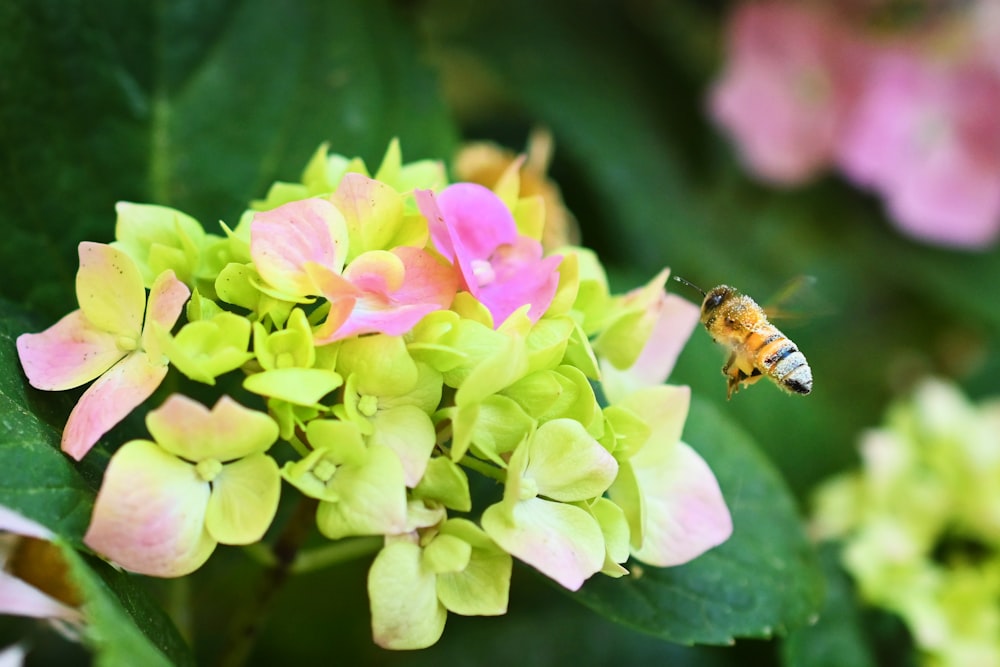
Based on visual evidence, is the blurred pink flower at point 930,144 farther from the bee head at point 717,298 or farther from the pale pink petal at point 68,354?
the pale pink petal at point 68,354

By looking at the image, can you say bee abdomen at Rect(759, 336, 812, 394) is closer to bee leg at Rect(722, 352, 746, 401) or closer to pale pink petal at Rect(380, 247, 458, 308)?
bee leg at Rect(722, 352, 746, 401)

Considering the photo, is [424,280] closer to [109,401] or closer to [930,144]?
[109,401]

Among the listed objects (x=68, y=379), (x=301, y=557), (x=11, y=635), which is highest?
(x=68, y=379)

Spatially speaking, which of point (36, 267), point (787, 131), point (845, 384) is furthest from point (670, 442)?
point (845, 384)

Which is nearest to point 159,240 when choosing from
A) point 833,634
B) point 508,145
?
point 833,634

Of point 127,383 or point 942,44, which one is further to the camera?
point 942,44

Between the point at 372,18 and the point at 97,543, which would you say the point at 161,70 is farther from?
the point at 97,543

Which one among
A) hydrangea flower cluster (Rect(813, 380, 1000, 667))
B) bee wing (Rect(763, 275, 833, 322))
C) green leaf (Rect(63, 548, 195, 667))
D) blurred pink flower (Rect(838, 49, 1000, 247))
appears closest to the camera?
green leaf (Rect(63, 548, 195, 667))

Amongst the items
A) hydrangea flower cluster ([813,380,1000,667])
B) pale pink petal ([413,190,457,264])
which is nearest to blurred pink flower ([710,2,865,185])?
hydrangea flower cluster ([813,380,1000,667])
